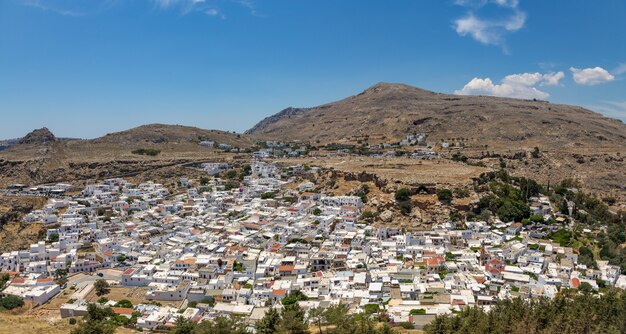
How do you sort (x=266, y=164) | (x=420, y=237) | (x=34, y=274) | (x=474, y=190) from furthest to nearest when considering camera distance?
(x=266, y=164)
(x=474, y=190)
(x=420, y=237)
(x=34, y=274)

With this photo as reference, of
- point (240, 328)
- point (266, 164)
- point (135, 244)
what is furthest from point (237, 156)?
point (240, 328)

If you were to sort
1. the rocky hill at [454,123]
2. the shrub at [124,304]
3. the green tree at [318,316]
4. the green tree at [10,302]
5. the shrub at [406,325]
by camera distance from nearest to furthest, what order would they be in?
the green tree at [318,316] < the shrub at [406,325] < the green tree at [10,302] < the shrub at [124,304] < the rocky hill at [454,123]

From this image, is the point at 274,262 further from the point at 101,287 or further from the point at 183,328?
the point at 101,287

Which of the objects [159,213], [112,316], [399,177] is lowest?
[112,316]

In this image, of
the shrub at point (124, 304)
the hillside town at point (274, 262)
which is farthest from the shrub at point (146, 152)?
the shrub at point (124, 304)

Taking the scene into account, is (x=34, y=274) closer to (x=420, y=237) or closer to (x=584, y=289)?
(x=420, y=237)

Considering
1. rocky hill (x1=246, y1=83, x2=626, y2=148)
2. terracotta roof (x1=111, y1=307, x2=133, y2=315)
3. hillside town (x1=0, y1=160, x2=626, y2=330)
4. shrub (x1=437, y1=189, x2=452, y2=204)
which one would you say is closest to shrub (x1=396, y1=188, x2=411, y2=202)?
shrub (x1=437, y1=189, x2=452, y2=204)

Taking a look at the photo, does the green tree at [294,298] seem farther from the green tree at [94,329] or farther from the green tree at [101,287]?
the green tree at [101,287]

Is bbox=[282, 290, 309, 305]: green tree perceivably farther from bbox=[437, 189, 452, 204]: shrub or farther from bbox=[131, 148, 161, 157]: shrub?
bbox=[131, 148, 161, 157]: shrub
